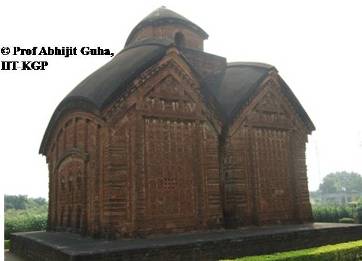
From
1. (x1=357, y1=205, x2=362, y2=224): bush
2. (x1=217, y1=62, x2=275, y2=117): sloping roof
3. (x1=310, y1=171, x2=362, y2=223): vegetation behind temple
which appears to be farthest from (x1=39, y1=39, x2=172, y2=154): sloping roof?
(x1=310, y1=171, x2=362, y2=223): vegetation behind temple

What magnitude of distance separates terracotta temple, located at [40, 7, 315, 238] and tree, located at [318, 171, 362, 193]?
128 meters

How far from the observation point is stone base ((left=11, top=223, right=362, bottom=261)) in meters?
8.90

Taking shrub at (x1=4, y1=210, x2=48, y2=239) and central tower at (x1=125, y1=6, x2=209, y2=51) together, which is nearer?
central tower at (x1=125, y1=6, x2=209, y2=51)

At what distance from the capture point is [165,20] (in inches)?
659

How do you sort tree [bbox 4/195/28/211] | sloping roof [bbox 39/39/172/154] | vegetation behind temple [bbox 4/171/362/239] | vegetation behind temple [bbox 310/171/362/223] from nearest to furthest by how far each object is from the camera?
1. sloping roof [bbox 39/39/172/154]
2. vegetation behind temple [bbox 4/171/362/239]
3. tree [bbox 4/195/28/211]
4. vegetation behind temple [bbox 310/171/362/223]

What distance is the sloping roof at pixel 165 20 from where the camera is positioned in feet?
55.0

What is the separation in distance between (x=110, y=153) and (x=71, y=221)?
389 cm

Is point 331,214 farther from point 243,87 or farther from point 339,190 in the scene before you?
point 339,190

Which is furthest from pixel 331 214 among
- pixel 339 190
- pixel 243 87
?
pixel 339 190

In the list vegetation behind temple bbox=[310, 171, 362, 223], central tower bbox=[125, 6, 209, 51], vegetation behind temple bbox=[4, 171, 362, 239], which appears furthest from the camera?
vegetation behind temple bbox=[310, 171, 362, 223]

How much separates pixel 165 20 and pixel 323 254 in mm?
11327

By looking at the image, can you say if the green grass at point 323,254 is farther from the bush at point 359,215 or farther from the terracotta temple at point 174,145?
the bush at point 359,215

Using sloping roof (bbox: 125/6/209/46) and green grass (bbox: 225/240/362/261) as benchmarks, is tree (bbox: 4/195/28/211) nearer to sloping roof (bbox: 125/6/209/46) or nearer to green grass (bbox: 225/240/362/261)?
sloping roof (bbox: 125/6/209/46)

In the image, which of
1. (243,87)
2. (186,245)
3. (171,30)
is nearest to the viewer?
(186,245)
